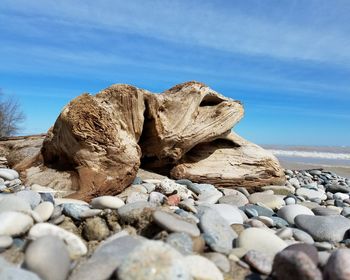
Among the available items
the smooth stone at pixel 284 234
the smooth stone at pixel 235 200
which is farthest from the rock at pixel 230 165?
the smooth stone at pixel 284 234

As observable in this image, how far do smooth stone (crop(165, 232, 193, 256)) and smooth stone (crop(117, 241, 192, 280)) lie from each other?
1.47ft

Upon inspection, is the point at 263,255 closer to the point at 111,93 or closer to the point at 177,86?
the point at 111,93

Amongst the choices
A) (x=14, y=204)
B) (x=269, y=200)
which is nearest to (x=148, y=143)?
(x=269, y=200)

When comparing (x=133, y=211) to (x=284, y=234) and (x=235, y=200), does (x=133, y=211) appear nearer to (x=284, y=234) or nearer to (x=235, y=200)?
(x=284, y=234)

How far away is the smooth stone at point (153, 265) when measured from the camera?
230 centimetres

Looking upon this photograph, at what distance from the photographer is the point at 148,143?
6938mm

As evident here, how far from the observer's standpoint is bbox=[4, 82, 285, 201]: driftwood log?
5.56m

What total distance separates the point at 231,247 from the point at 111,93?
137 inches

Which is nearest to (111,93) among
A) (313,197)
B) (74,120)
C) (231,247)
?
(74,120)

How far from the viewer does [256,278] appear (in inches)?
110

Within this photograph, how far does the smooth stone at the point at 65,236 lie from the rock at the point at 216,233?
1069mm

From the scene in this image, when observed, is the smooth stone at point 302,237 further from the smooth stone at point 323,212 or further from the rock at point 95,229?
the rock at point 95,229

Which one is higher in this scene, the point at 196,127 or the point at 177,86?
the point at 177,86

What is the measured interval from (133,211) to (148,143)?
3482mm
